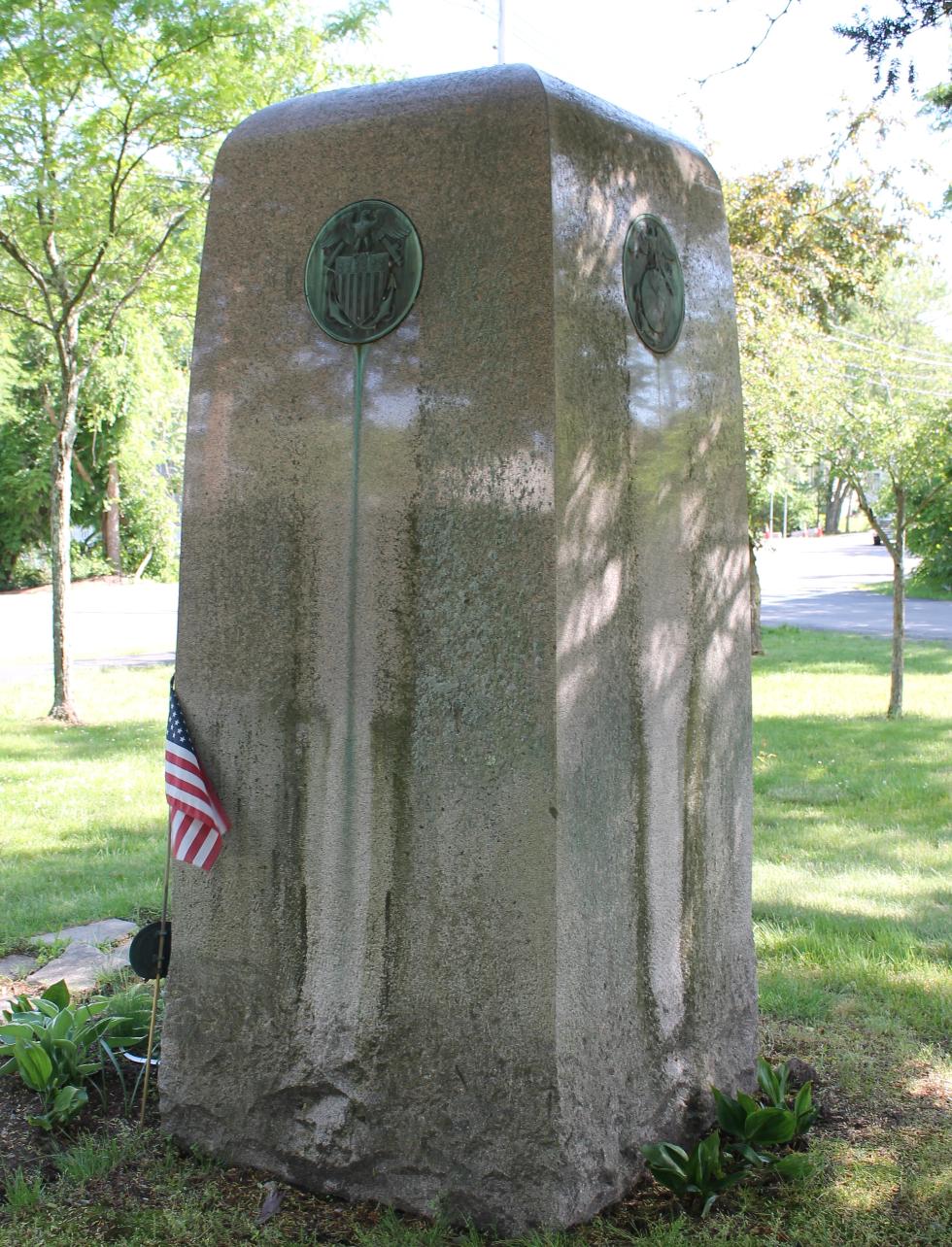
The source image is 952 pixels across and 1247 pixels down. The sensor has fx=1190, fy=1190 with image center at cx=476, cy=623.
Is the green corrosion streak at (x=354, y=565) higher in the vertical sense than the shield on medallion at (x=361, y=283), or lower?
lower

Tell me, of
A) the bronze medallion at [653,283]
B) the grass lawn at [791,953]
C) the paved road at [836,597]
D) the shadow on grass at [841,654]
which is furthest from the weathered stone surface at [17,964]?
the paved road at [836,597]

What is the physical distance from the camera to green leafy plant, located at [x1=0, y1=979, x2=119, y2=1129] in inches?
137

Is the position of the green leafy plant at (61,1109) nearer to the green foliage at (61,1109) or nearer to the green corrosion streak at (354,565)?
the green foliage at (61,1109)

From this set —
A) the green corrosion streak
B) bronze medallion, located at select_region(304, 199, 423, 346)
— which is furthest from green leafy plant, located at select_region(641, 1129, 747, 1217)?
bronze medallion, located at select_region(304, 199, 423, 346)

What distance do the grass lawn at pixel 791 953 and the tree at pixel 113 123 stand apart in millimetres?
3246

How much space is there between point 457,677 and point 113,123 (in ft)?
26.6

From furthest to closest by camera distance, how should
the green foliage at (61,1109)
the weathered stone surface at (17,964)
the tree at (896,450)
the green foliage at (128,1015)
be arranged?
the tree at (896,450)
the weathered stone surface at (17,964)
the green foliage at (128,1015)
the green foliage at (61,1109)

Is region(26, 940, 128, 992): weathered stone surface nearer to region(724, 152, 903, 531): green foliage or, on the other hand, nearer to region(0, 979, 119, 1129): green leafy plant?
region(0, 979, 119, 1129): green leafy plant

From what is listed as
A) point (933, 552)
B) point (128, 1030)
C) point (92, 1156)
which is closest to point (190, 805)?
point (92, 1156)

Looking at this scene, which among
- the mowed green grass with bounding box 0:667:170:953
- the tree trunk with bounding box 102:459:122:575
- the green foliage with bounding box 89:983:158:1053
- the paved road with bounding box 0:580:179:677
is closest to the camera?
the green foliage with bounding box 89:983:158:1053

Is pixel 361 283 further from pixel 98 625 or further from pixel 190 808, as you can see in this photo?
pixel 98 625

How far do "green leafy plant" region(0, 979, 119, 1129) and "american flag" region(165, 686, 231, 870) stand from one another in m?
0.84

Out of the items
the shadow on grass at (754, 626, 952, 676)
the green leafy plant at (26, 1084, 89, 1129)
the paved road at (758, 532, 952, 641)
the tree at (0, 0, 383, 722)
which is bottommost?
the shadow on grass at (754, 626, 952, 676)

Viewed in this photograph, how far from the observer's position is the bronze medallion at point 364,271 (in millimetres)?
3080
